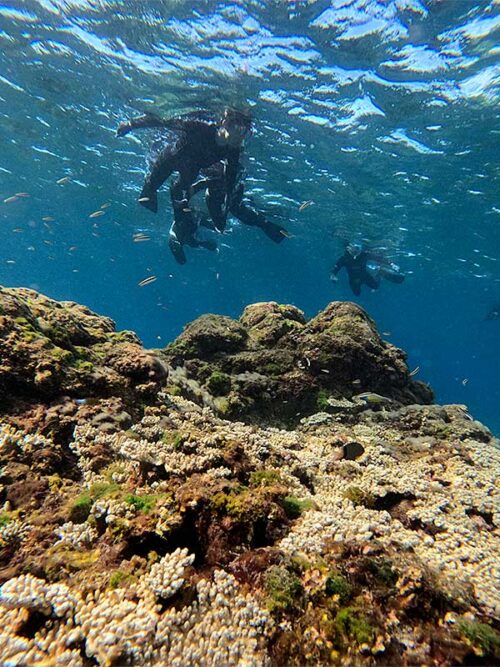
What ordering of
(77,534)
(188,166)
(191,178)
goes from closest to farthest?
(77,534) < (188,166) < (191,178)

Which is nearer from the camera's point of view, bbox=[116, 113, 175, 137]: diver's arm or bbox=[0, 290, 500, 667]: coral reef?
bbox=[0, 290, 500, 667]: coral reef

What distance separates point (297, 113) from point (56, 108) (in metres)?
12.9

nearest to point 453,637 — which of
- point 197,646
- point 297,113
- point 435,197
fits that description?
point 197,646

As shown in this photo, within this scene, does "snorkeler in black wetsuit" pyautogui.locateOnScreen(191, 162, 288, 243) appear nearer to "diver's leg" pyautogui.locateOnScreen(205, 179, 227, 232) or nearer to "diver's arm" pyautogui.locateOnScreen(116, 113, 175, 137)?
"diver's leg" pyautogui.locateOnScreen(205, 179, 227, 232)

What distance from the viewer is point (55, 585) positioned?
2.11 meters

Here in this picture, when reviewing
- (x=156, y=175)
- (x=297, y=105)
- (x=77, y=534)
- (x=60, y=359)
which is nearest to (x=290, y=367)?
(x=60, y=359)

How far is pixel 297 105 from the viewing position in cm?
1487

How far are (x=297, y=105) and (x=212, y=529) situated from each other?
54.8ft

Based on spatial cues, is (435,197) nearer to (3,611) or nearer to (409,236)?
(409,236)

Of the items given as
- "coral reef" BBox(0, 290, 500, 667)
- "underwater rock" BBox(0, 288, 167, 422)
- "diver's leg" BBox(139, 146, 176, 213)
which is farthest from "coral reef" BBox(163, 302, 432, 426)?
"diver's leg" BBox(139, 146, 176, 213)

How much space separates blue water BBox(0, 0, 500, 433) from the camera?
36.9 feet

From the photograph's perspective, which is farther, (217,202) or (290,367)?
(217,202)

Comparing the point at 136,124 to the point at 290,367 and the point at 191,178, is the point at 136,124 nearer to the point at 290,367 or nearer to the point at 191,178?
the point at 191,178

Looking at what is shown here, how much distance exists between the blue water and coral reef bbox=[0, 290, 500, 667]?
9240mm
